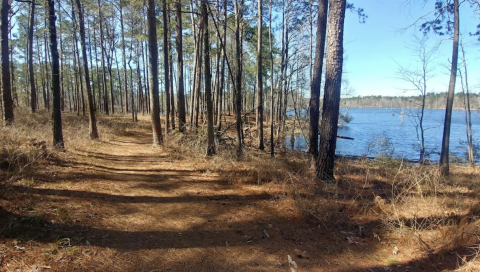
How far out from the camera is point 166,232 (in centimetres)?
350

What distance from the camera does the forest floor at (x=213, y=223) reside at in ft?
9.36

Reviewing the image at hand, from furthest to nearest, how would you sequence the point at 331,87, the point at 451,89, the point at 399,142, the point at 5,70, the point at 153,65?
the point at 399,142, the point at 451,89, the point at 153,65, the point at 5,70, the point at 331,87

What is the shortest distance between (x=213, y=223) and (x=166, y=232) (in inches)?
31.0

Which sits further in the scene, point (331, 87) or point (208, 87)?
point (208, 87)

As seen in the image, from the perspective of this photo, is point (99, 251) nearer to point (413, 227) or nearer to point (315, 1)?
point (413, 227)

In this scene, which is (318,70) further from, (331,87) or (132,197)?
(132,197)

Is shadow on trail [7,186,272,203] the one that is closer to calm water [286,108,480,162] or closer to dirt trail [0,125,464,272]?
dirt trail [0,125,464,272]

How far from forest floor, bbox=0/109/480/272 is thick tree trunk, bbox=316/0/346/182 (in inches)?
22.5

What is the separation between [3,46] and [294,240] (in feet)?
32.7

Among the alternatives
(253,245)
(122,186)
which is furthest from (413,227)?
(122,186)

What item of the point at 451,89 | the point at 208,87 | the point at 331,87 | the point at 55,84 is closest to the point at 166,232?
the point at 331,87

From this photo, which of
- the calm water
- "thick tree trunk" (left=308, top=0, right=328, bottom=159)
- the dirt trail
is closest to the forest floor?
the dirt trail

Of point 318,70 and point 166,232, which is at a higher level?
point 318,70

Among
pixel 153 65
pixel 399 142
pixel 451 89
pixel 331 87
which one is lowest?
pixel 399 142
